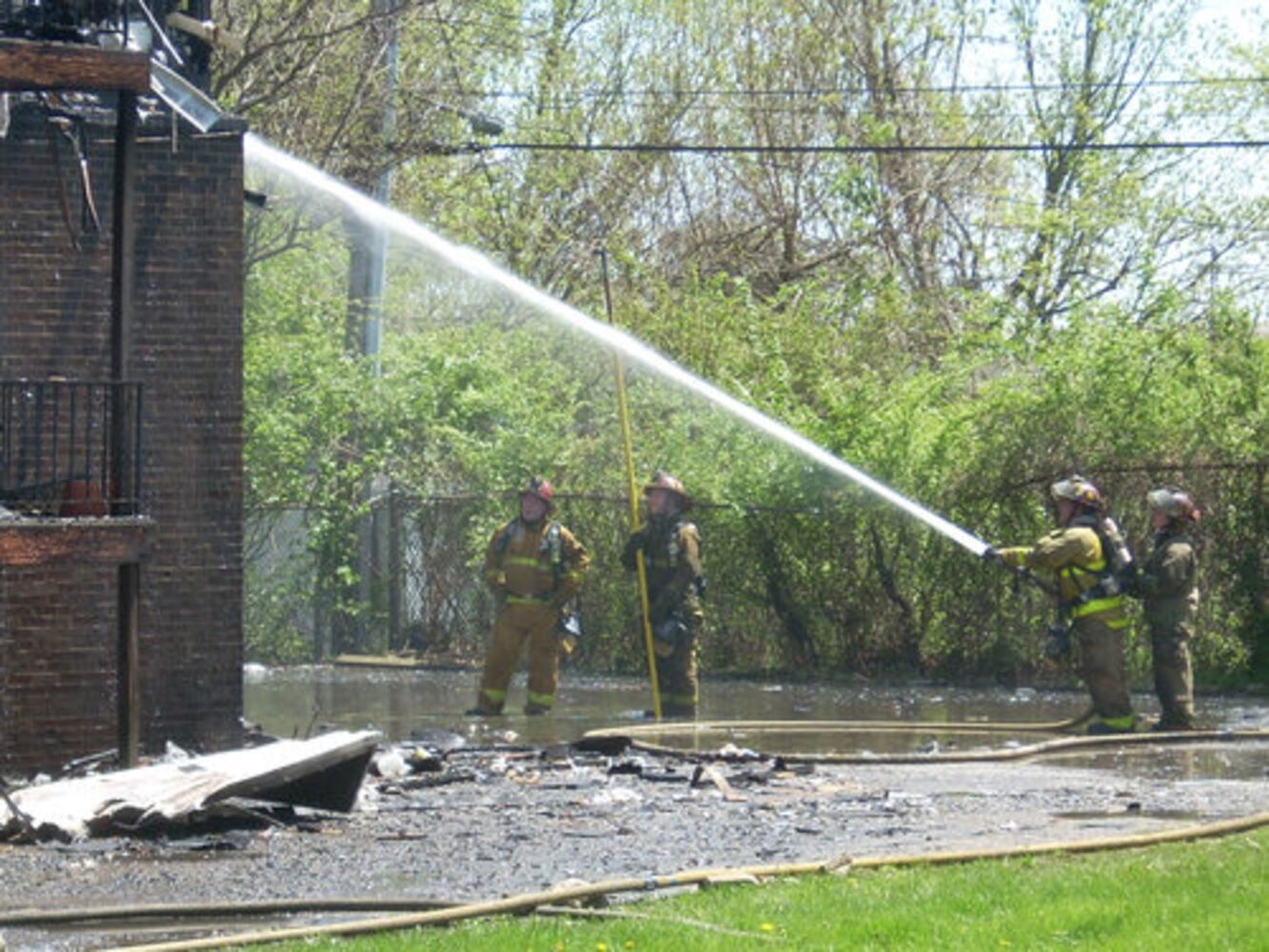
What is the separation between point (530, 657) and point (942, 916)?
10.2 meters

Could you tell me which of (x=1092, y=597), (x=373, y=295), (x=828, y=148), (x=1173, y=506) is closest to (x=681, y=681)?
(x=1092, y=597)

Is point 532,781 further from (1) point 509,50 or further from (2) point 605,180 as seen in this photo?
(2) point 605,180

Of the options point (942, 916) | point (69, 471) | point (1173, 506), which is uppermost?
point (69, 471)

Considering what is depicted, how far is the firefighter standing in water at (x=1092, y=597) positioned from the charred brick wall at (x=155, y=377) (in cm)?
540

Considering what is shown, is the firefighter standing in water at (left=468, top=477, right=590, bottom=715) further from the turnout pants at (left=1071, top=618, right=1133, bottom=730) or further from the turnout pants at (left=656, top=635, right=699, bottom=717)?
the turnout pants at (left=1071, top=618, right=1133, bottom=730)

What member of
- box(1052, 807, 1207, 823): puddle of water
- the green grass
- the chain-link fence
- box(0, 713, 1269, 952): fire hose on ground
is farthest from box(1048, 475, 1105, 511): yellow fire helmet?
the green grass

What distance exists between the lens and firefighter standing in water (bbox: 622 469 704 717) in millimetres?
17500

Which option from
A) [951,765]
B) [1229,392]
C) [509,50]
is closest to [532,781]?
[951,765]

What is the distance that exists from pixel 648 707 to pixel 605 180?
48.3 ft

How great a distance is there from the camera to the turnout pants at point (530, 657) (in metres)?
17.9

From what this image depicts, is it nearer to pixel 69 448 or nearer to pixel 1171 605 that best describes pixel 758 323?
pixel 1171 605

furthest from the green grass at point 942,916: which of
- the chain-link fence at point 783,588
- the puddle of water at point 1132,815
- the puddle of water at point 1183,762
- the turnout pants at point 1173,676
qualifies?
the chain-link fence at point 783,588

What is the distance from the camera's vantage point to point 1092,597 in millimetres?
15836

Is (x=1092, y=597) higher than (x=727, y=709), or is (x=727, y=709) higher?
(x=1092, y=597)
